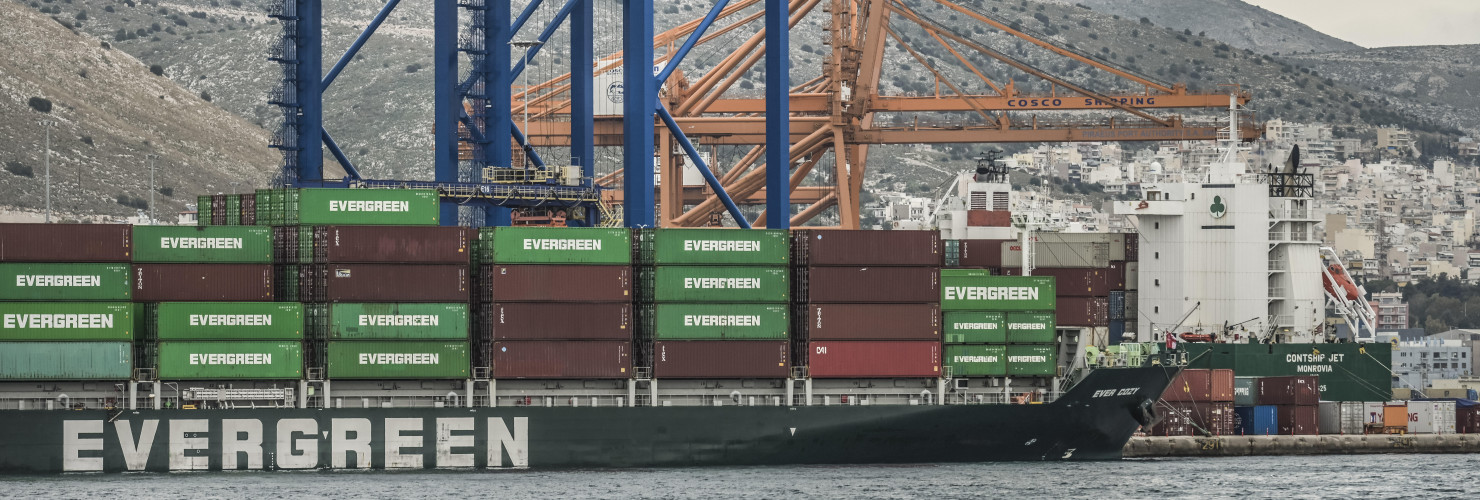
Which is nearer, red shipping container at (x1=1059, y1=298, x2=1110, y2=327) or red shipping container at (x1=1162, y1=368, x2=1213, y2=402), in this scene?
red shipping container at (x1=1059, y1=298, x2=1110, y2=327)

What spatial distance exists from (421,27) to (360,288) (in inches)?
4888

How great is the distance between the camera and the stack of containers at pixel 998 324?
49969mm

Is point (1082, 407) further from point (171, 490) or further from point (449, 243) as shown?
point (171, 490)

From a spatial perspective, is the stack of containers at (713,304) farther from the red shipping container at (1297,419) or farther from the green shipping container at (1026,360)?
the red shipping container at (1297,419)

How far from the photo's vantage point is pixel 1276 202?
203 ft

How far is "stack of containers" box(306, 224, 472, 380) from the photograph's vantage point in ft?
154

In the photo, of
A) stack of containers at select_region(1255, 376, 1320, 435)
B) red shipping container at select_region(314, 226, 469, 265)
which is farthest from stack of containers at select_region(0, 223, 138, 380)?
stack of containers at select_region(1255, 376, 1320, 435)

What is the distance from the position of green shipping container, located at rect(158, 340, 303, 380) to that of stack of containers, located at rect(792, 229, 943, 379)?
1088cm

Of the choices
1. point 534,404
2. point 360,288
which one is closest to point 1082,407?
point 534,404

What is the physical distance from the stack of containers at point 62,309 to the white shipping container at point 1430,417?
113 ft

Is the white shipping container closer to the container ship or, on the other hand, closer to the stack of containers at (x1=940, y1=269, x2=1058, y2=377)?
the stack of containers at (x1=940, y1=269, x2=1058, y2=377)

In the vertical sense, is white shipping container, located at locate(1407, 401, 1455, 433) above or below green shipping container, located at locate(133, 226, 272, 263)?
Result: below

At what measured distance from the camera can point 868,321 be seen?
48562mm

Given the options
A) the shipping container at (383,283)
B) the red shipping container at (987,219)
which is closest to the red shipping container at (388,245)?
the shipping container at (383,283)
